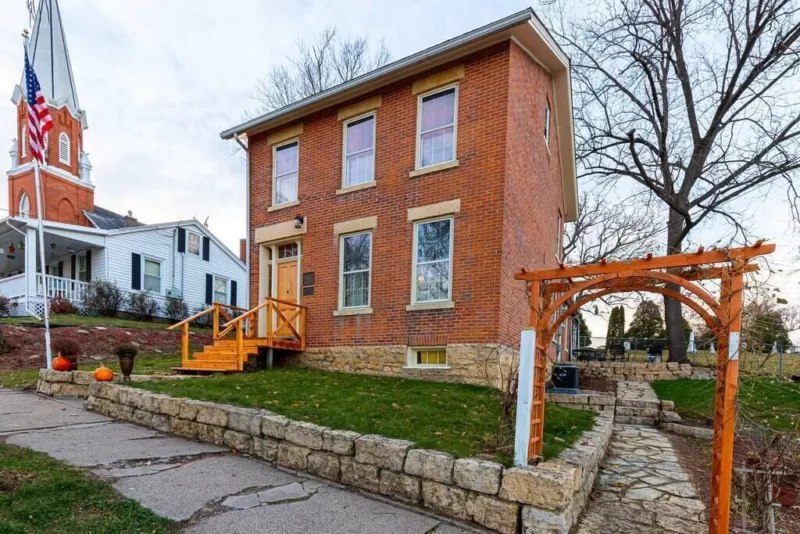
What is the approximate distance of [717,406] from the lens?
3.22 m

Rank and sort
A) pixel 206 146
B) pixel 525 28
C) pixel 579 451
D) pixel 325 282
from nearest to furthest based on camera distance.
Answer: pixel 579 451 → pixel 525 28 → pixel 325 282 → pixel 206 146

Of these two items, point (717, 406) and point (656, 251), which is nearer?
point (717, 406)

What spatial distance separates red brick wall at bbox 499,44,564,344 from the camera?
8188 millimetres

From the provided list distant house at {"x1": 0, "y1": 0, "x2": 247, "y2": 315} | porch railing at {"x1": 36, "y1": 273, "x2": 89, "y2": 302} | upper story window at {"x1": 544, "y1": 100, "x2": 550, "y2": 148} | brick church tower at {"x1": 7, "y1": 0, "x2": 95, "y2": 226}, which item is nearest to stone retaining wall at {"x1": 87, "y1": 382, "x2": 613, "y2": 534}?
upper story window at {"x1": 544, "y1": 100, "x2": 550, "y2": 148}

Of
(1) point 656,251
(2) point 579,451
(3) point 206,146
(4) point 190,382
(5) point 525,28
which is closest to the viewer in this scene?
(2) point 579,451

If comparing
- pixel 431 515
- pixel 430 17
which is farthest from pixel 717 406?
pixel 430 17

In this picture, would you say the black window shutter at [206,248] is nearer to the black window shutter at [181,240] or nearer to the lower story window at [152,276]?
the black window shutter at [181,240]

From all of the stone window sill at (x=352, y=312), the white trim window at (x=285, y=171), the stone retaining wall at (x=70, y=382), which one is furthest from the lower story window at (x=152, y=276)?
the stone window sill at (x=352, y=312)

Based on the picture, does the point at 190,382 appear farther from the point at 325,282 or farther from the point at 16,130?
the point at 16,130


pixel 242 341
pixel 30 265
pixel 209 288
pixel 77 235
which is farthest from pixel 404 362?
pixel 209 288

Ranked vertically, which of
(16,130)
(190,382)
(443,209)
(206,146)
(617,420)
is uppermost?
(16,130)

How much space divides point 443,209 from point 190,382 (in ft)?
18.4

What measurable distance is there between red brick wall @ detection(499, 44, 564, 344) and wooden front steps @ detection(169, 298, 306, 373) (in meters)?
4.87

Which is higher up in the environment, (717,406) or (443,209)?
(443,209)
